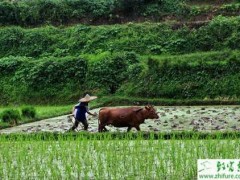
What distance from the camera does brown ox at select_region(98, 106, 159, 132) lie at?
1436cm

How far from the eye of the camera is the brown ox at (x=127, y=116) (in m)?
14.4

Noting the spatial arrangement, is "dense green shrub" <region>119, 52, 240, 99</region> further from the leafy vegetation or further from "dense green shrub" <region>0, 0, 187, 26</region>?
"dense green shrub" <region>0, 0, 187, 26</region>

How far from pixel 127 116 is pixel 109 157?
4510mm

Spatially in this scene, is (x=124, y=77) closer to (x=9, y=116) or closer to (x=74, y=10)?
(x=9, y=116)

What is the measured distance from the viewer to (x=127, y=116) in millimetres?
14336

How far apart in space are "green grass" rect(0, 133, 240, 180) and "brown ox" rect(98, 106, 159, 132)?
8.95 ft

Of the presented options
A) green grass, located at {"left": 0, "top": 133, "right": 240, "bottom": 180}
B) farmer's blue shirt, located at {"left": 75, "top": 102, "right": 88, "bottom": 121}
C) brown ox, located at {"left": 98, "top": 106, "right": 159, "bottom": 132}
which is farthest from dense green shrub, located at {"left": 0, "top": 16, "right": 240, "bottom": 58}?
green grass, located at {"left": 0, "top": 133, "right": 240, "bottom": 180}

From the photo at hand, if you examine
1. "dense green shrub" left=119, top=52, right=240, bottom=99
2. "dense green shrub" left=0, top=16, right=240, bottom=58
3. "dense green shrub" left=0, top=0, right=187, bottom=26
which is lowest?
"dense green shrub" left=119, top=52, right=240, bottom=99

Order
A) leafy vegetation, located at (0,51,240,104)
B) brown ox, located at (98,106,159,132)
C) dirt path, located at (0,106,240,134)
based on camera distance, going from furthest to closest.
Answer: leafy vegetation, located at (0,51,240,104) → dirt path, located at (0,106,240,134) → brown ox, located at (98,106,159,132)

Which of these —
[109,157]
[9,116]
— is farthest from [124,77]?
[109,157]

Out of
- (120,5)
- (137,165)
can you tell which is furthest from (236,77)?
(137,165)

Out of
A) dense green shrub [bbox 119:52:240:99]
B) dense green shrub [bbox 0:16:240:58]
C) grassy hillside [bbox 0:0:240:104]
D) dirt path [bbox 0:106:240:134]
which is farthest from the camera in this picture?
dense green shrub [bbox 0:16:240:58]

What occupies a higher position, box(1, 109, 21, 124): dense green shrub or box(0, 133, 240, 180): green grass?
box(0, 133, 240, 180): green grass

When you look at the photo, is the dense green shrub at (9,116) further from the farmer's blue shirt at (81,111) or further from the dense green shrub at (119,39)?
the dense green shrub at (119,39)
